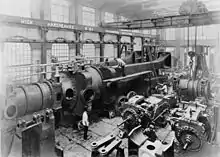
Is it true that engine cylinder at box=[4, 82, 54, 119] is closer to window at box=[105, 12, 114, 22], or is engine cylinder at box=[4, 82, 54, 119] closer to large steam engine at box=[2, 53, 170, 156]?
large steam engine at box=[2, 53, 170, 156]

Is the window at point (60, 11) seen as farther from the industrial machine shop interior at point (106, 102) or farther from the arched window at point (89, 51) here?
the arched window at point (89, 51)

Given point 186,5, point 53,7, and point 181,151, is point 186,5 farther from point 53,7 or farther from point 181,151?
point 53,7

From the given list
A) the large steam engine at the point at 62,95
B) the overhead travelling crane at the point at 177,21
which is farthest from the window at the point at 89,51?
the large steam engine at the point at 62,95

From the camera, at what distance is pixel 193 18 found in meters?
7.73

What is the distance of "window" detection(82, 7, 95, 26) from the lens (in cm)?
1500

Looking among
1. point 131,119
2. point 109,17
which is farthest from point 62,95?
point 109,17

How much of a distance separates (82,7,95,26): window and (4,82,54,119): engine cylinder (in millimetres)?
11917

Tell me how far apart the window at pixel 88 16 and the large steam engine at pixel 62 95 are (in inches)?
349

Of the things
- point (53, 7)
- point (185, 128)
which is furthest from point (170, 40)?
point (185, 128)

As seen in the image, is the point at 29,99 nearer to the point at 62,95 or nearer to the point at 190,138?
the point at 62,95

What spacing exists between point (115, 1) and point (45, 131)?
1361 cm

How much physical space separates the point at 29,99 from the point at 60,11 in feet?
A: 35.6

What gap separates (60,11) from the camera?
1311cm

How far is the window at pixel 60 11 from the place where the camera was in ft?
40.4
